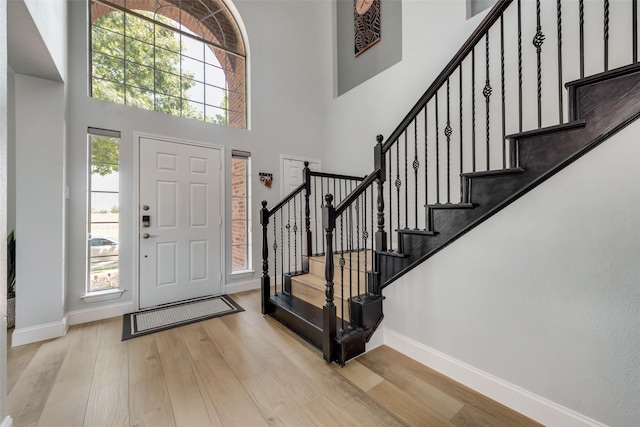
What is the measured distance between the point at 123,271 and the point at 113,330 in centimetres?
70

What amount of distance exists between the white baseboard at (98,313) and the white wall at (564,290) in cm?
342

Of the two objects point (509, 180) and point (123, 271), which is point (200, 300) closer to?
point (123, 271)

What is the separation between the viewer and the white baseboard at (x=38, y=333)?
2.33 meters

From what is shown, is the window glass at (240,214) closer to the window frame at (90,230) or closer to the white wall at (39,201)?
the window frame at (90,230)

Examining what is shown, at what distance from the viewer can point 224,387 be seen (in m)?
1.77

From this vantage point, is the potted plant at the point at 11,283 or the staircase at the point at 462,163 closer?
the staircase at the point at 462,163

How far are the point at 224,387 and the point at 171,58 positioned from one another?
399 cm

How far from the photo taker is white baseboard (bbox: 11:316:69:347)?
233 centimetres

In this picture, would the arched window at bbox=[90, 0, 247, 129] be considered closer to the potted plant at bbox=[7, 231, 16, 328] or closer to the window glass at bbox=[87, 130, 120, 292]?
the window glass at bbox=[87, 130, 120, 292]

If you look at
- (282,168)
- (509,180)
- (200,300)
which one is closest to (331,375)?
(509,180)

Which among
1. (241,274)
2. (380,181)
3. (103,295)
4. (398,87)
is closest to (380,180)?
(380,181)

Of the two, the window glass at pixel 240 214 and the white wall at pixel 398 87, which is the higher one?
the white wall at pixel 398 87

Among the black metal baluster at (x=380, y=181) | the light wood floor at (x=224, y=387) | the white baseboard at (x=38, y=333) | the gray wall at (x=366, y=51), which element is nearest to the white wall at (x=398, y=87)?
the gray wall at (x=366, y=51)

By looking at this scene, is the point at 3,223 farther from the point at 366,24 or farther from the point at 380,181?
the point at 366,24
